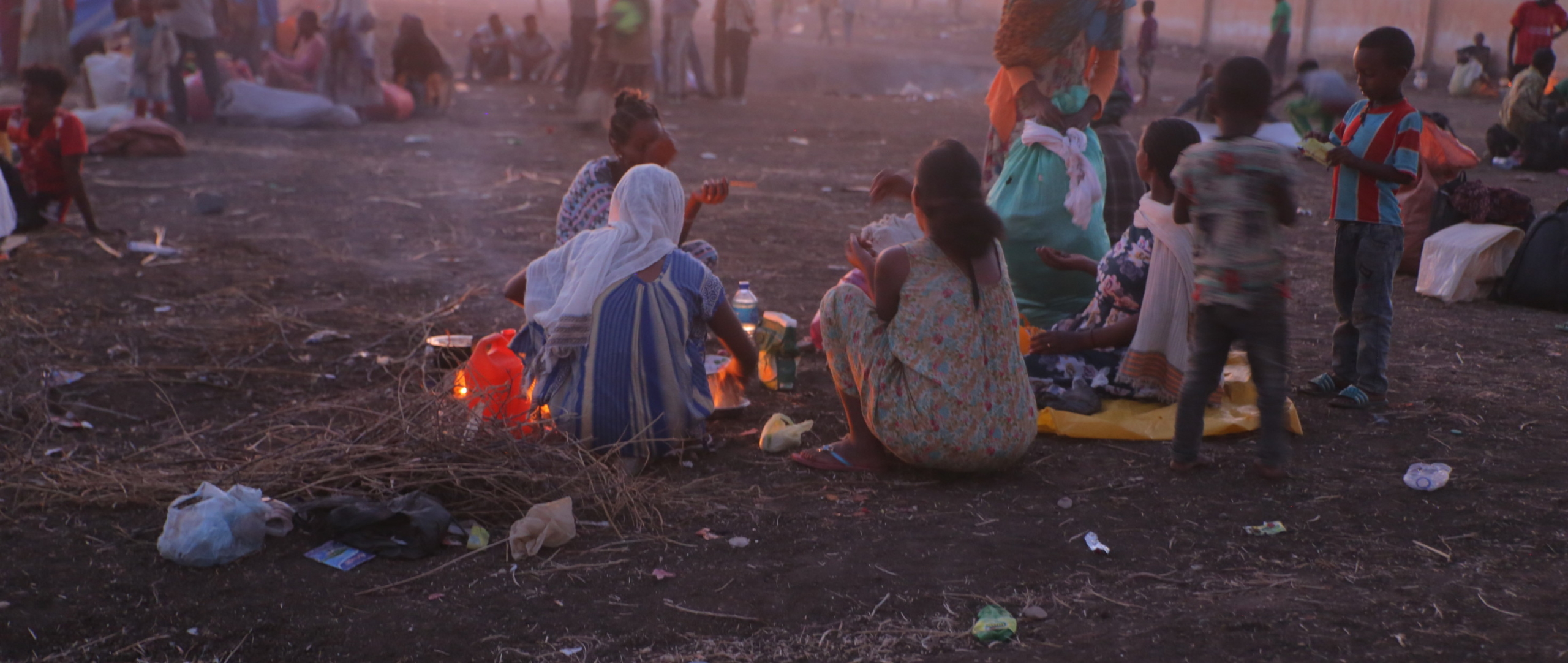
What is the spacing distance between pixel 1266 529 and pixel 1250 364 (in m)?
0.54

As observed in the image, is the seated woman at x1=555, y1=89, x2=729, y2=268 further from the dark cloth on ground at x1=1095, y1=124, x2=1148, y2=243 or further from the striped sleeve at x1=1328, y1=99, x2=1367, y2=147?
the striped sleeve at x1=1328, y1=99, x2=1367, y2=147

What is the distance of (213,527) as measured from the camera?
9.91ft

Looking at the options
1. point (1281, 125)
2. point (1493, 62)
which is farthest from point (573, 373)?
point (1493, 62)

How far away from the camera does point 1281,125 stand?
11141 mm

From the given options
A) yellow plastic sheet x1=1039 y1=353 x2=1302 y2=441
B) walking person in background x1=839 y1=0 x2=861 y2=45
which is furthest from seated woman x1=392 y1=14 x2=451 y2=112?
walking person in background x1=839 y1=0 x2=861 y2=45

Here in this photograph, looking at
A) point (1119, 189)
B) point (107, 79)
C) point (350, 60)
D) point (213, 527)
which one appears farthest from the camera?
point (350, 60)

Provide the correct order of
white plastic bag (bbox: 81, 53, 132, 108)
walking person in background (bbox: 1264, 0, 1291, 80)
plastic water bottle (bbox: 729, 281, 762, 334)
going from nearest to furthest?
plastic water bottle (bbox: 729, 281, 762, 334)
white plastic bag (bbox: 81, 53, 132, 108)
walking person in background (bbox: 1264, 0, 1291, 80)

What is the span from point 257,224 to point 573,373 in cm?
499

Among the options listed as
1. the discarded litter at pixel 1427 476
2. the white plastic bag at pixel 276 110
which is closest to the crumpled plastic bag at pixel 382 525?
the discarded litter at pixel 1427 476

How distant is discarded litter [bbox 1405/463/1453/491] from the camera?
3.50 m

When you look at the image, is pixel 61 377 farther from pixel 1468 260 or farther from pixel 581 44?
pixel 581 44

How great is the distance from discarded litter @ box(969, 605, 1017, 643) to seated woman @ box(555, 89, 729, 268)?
1.94 meters

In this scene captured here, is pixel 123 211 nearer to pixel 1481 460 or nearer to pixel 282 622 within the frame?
pixel 282 622

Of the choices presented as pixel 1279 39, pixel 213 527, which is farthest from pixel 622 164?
pixel 1279 39
